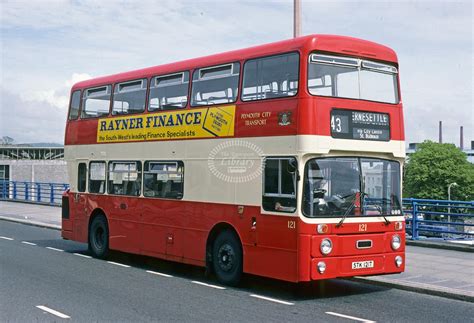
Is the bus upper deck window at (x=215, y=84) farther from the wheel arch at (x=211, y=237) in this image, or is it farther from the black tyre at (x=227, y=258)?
the black tyre at (x=227, y=258)

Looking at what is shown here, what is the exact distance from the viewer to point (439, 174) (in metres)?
82.4

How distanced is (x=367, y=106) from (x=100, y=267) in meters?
6.62

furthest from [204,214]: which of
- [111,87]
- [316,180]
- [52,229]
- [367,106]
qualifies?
[52,229]

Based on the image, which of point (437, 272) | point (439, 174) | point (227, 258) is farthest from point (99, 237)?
point (439, 174)

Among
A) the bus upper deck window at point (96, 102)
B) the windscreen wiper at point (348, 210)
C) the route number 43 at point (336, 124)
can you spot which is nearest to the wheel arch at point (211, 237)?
the windscreen wiper at point (348, 210)

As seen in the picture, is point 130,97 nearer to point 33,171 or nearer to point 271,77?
point 271,77

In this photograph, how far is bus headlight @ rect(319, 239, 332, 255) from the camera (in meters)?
10.4

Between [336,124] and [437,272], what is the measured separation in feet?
13.0

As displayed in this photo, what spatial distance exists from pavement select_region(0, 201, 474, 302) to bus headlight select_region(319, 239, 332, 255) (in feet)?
5.91

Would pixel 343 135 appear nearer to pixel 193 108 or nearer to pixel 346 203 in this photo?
pixel 346 203

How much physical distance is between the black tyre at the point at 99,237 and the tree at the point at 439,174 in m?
69.1

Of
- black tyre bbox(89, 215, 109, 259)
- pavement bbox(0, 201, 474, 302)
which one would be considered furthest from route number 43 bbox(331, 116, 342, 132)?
black tyre bbox(89, 215, 109, 259)

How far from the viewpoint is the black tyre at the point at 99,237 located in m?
15.7

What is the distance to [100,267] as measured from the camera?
14227 mm
